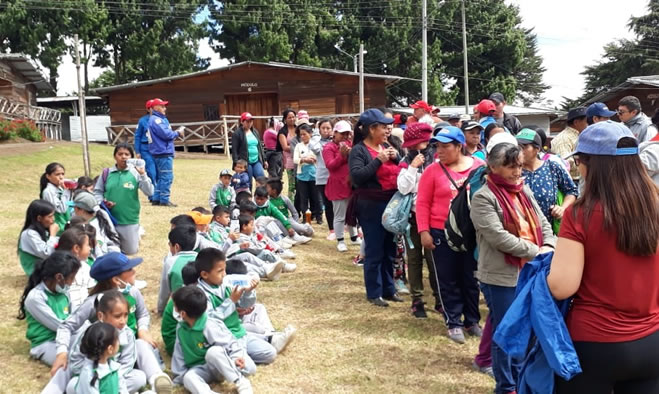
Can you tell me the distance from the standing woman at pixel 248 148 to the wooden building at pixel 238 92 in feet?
55.6

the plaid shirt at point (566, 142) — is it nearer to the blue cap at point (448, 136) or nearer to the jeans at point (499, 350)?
the blue cap at point (448, 136)

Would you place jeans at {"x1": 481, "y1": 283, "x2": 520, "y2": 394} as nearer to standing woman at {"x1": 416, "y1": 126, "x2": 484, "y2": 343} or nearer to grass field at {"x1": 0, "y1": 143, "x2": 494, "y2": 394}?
grass field at {"x1": 0, "y1": 143, "x2": 494, "y2": 394}

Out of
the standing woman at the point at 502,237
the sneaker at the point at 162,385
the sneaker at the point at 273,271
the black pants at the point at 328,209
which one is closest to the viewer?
the standing woman at the point at 502,237

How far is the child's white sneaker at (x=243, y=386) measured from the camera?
384cm

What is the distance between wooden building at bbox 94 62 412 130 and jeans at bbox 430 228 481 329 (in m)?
22.8

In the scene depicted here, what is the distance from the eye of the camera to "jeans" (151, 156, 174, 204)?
1062 cm

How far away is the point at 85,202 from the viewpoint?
6160 millimetres

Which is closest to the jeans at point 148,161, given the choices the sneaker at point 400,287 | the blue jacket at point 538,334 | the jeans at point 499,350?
the sneaker at point 400,287

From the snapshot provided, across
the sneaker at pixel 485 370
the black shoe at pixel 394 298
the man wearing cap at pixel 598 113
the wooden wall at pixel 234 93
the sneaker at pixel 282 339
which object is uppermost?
the wooden wall at pixel 234 93

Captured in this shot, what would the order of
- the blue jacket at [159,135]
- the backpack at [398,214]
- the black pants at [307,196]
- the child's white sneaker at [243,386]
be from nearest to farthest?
the child's white sneaker at [243,386], the backpack at [398,214], the black pants at [307,196], the blue jacket at [159,135]

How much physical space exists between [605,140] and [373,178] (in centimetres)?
325

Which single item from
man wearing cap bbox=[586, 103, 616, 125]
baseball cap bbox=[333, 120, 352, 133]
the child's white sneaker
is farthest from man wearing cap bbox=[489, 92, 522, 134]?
the child's white sneaker

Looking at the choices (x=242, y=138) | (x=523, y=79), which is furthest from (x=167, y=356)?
(x=523, y=79)

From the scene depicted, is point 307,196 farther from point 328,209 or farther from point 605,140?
point 605,140
